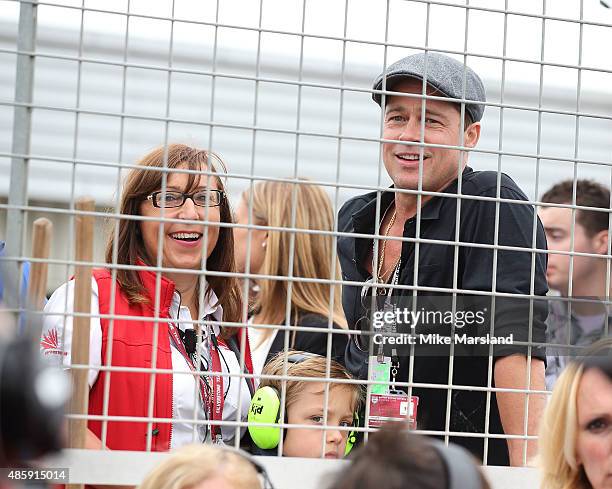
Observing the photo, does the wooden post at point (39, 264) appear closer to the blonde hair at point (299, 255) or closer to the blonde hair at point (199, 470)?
the blonde hair at point (199, 470)

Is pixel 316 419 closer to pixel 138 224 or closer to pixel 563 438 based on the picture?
pixel 138 224

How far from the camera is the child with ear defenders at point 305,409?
8.90 ft

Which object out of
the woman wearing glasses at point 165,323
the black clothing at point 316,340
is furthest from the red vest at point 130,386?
the black clothing at point 316,340

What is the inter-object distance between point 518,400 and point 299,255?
4.00ft

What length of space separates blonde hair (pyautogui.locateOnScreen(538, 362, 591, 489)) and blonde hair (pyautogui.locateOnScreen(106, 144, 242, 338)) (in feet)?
3.01

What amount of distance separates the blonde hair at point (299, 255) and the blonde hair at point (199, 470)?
3.99ft

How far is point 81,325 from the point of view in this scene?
7.29 ft

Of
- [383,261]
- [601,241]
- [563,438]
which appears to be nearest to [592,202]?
[601,241]

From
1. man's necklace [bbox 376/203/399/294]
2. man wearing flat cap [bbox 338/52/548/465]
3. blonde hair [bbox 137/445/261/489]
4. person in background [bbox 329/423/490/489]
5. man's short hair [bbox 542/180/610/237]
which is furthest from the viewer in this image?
man's short hair [bbox 542/180/610/237]

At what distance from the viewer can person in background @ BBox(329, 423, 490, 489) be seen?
4.68 ft

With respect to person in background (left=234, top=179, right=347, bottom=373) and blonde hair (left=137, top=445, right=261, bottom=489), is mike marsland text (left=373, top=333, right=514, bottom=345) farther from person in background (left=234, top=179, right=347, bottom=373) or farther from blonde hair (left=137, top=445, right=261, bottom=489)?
person in background (left=234, top=179, right=347, bottom=373)

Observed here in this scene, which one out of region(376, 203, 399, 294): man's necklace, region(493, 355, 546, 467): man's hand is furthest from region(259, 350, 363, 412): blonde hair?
region(493, 355, 546, 467): man's hand

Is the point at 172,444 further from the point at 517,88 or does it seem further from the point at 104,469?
the point at 517,88

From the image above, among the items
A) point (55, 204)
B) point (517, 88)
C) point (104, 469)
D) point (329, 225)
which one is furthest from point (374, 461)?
point (517, 88)
